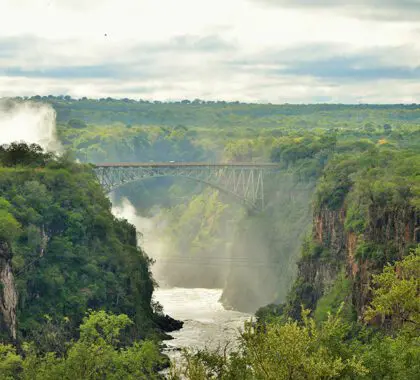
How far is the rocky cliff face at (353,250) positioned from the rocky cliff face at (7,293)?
78.9 feet

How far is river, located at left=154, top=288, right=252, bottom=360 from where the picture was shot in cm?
10131

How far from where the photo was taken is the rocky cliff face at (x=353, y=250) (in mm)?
82000

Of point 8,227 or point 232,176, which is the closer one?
point 8,227

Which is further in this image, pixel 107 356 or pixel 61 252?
pixel 61 252

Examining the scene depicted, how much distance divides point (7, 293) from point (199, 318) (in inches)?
1877

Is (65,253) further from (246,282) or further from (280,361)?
(280,361)

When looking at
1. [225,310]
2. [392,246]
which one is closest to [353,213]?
[392,246]

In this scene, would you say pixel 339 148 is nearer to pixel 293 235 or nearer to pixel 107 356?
pixel 293 235

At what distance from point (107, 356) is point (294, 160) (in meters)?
95.2

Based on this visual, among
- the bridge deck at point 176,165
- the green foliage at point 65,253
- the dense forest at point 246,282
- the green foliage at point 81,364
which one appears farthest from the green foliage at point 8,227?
the bridge deck at point 176,165

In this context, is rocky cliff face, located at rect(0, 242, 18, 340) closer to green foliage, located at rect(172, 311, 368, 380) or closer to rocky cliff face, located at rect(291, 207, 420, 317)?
rocky cliff face, located at rect(291, 207, 420, 317)

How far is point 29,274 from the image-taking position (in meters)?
88.3

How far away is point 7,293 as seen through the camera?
75875 mm

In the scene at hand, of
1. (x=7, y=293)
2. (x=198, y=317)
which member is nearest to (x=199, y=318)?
(x=198, y=317)
